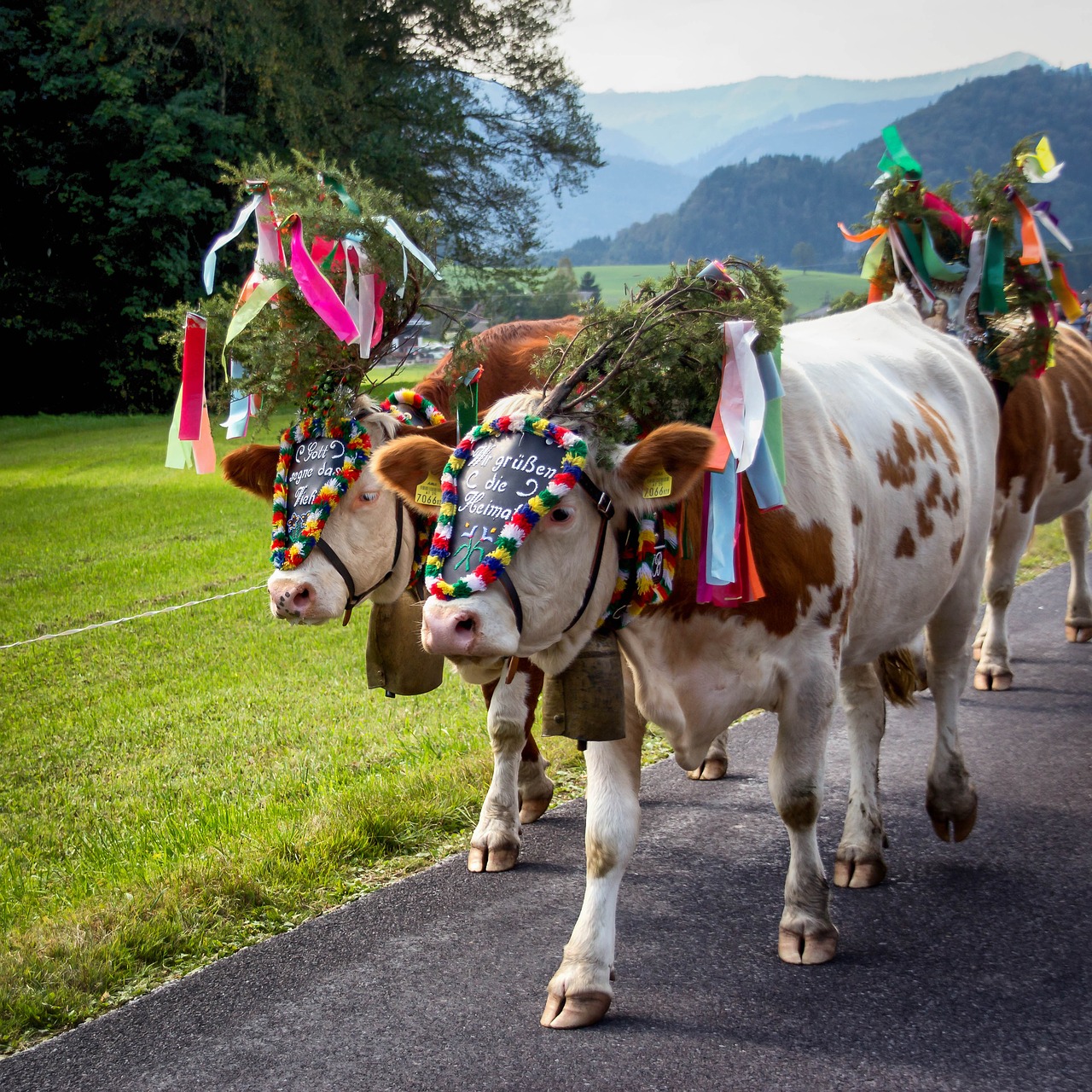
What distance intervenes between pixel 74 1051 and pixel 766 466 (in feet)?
8.18

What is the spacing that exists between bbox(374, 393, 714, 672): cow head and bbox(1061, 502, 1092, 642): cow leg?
516 cm

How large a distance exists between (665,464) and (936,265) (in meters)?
3.14

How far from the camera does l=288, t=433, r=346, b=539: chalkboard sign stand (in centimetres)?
390

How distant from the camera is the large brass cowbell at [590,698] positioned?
10.4 feet

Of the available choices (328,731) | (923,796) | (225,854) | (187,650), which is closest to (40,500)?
(187,650)

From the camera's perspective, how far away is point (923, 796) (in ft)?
16.4

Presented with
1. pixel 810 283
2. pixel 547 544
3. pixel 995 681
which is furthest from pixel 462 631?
pixel 810 283

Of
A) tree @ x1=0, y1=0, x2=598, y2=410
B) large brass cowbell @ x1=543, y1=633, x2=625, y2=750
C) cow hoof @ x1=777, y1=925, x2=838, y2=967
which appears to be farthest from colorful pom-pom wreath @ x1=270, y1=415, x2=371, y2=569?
tree @ x1=0, y1=0, x2=598, y2=410

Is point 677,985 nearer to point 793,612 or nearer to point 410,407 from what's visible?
point 793,612

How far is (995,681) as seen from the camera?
6.49 m

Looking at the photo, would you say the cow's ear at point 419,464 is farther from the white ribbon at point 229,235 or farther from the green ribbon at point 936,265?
the green ribbon at point 936,265

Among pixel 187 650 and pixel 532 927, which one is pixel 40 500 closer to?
pixel 187 650

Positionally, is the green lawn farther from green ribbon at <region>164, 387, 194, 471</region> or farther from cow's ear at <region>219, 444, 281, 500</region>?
green ribbon at <region>164, 387, 194, 471</region>

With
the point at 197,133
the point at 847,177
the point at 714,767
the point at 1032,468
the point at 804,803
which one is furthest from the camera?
the point at 847,177
